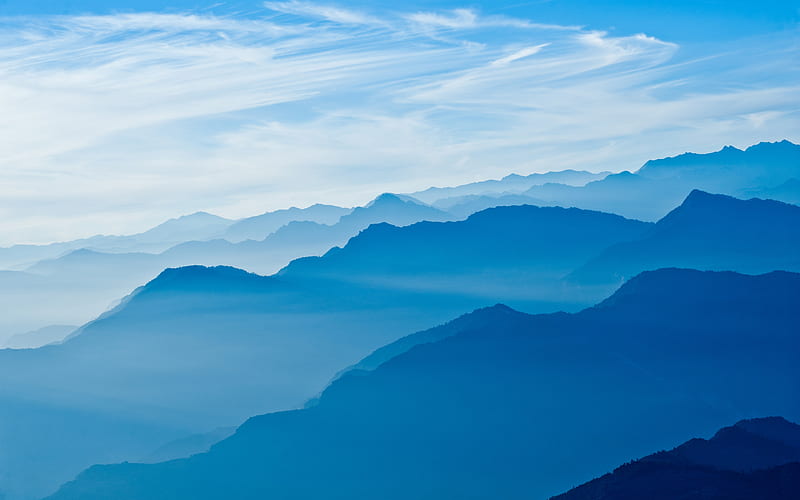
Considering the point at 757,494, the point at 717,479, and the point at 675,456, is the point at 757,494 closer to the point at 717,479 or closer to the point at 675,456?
the point at 717,479

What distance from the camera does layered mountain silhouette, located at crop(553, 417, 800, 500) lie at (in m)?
158

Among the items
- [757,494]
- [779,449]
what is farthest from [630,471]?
[779,449]

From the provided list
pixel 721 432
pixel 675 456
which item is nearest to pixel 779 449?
pixel 721 432

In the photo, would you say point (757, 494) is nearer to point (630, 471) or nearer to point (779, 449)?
point (630, 471)

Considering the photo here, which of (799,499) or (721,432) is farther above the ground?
(721,432)

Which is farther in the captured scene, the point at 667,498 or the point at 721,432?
the point at 721,432

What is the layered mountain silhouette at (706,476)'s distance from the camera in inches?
6220

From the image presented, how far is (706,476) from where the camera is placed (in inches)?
6501

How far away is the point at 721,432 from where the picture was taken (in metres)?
195

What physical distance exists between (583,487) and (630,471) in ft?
34.4

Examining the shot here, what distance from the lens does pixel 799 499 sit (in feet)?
507

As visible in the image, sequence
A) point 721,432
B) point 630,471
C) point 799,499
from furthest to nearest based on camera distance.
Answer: point 721,432, point 630,471, point 799,499

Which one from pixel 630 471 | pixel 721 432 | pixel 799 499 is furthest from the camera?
pixel 721 432

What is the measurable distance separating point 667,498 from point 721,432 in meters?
41.5
